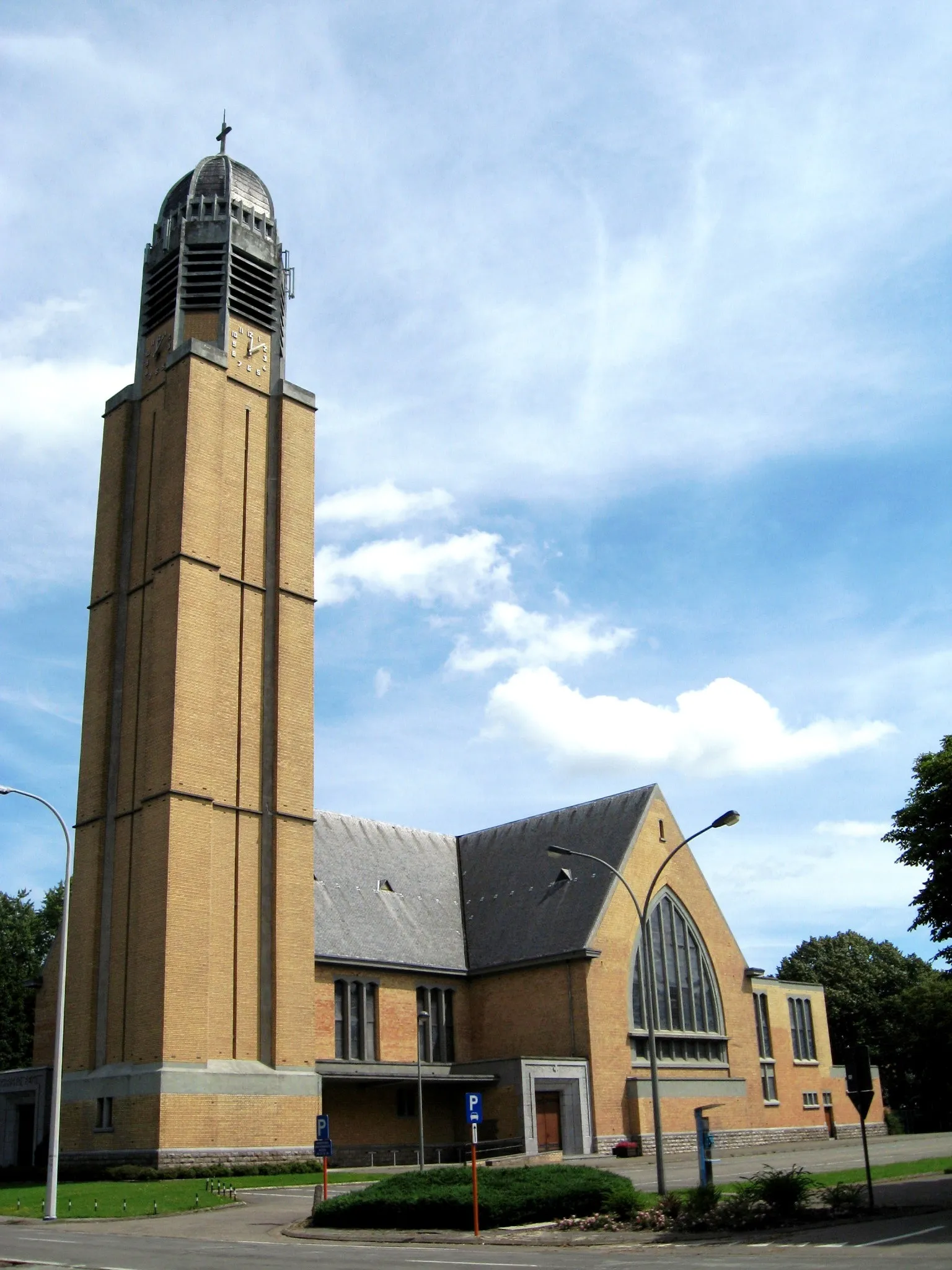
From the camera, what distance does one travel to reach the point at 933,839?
2798 cm

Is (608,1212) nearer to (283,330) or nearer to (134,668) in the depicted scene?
(134,668)

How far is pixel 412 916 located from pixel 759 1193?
32.1 metres

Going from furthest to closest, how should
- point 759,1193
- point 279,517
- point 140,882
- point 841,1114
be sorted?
point 841,1114 → point 279,517 → point 140,882 → point 759,1193

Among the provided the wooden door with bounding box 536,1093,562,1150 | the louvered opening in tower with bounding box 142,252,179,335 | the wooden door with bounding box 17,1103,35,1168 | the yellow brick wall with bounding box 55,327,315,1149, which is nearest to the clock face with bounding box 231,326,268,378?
the yellow brick wall with bounding box 55,327,315,1149

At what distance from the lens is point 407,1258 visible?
55.5 feet

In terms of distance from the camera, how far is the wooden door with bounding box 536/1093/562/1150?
44.4 meters

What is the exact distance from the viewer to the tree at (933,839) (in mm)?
27797

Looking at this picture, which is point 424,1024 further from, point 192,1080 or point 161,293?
point 161,293

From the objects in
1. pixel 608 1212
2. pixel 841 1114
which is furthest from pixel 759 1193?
pixel 841 1114

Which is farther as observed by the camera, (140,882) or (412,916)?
(412,916)

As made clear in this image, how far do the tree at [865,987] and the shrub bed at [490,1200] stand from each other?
59.3m

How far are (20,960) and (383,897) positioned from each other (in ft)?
99.5

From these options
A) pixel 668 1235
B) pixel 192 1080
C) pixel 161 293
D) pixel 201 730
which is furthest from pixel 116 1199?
pixel 161 293

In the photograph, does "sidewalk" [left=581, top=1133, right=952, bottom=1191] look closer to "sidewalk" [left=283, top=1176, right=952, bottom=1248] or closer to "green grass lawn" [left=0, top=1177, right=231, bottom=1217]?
"sidewalk" [left=283, top=1176, right=952, bottom=1248]
